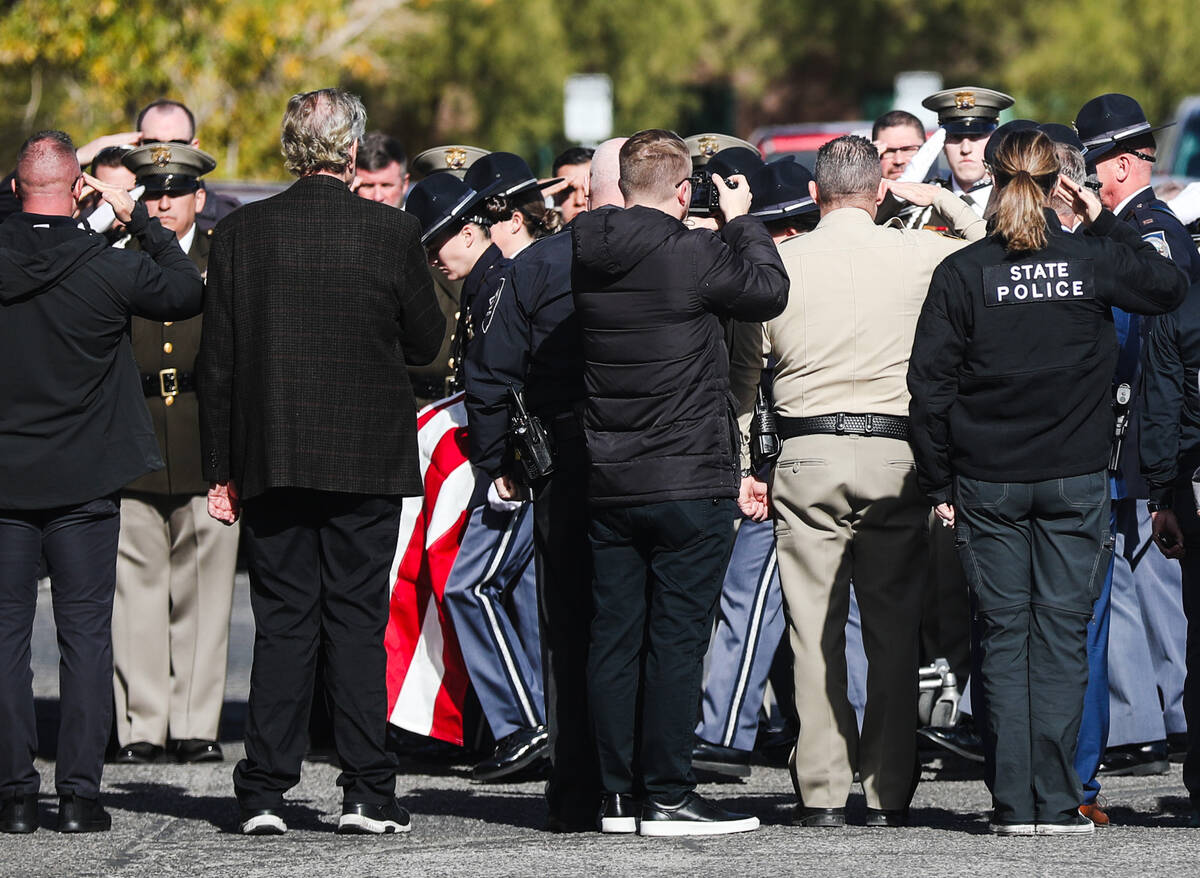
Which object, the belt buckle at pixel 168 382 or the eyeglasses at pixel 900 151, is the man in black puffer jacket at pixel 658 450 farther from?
the eyeglasses at pixel 900 151

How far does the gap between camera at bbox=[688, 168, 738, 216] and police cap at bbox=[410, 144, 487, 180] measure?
7.94ft

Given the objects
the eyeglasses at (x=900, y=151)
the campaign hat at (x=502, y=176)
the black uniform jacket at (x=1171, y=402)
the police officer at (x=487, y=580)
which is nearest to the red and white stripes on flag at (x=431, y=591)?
the police officer at (x=487, y=580)

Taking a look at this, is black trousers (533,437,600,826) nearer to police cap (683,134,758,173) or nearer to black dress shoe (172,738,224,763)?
black dress shoe (172,738,224,763)

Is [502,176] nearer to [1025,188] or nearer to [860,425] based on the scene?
[860,425]

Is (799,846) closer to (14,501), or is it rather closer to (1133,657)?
(1133,657)

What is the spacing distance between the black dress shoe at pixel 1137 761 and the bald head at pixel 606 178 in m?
2.85

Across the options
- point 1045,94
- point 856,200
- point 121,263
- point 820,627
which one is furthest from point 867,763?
point 1045,94

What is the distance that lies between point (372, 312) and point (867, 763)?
2084mm

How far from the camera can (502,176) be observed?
802 cm

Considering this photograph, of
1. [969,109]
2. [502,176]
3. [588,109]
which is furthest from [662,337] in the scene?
[588,109]

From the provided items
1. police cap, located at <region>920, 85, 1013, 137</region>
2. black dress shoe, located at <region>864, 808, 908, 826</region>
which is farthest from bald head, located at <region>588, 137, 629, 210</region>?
police cap, located at <region>920, 85, 1013, 137</region>

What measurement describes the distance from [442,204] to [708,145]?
1.37 m

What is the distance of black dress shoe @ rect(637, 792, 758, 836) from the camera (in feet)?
21.5

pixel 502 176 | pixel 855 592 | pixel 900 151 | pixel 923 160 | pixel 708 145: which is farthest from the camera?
pixel 900 151
